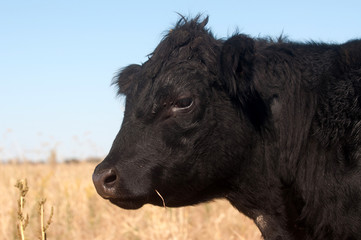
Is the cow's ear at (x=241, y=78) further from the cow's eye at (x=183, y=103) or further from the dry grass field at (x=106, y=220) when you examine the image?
the dry grass field at (x=106, y=220)

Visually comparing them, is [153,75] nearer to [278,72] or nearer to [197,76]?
[197,76]

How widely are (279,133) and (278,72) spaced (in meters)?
0.47

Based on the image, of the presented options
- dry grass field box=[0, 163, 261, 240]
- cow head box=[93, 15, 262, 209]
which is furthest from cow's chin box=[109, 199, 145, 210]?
dry grass field box=[0, 163, 261, 240]

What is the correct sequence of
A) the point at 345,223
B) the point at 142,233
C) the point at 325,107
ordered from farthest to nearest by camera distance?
the point at 142,233, the point at 325,107, the point at 345,223

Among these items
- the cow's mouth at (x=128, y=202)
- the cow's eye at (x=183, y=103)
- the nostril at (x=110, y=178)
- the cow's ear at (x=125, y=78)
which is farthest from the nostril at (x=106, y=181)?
the cow's ear at (x=125, y=78)

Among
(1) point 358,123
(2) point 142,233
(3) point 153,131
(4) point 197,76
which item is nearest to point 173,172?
(3) point 153,131

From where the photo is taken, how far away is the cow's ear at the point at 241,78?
3.65 meters

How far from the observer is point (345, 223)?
337 centimetres

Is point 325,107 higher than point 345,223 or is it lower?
higher

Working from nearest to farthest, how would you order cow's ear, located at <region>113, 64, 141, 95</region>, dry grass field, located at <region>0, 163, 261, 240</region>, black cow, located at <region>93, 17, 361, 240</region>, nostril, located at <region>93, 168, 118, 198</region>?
nostril, located at <region>93, 168, 118, 198</region>
black cow, located at <region>93, 17, 361, 240</region>
cow's ear, located at <region>113, 64, 141, 95</region>
dry grass field, located at <region>0, 163, 261, 240</region>

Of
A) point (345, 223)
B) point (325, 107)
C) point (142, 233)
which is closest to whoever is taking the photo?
point (345, 223)

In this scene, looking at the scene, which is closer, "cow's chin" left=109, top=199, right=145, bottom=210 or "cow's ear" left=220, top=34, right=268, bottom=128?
"cow's chin" left=109, top=199, right=145, bottom=210

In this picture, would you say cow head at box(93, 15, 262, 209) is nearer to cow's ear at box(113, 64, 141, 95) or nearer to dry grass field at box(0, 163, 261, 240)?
cow's ear at box(113, 64, 141, 95)

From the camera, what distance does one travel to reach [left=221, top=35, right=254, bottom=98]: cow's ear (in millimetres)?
3646
